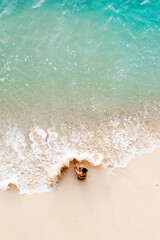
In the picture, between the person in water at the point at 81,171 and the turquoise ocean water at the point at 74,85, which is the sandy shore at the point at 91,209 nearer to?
the person in water at the point at 81,171

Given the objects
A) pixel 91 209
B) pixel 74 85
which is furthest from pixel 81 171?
pixel 74 85

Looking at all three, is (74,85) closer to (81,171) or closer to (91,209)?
(81,171)

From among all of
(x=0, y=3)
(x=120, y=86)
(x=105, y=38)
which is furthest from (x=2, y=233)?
(x=0, y=3)

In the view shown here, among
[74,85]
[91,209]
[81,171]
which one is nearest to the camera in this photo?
[91,209]

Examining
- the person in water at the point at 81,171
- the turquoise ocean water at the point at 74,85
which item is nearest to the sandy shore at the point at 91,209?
the person in water at the point at 81,171

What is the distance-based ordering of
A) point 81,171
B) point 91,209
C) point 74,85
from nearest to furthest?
1. point 91,209
2. point 81,171
3. point 74,85

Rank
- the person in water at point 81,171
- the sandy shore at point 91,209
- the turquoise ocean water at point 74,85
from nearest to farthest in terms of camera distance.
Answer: the sandy shore at point 91,209, the person in water at point 81,171, the turquoise ocean water at point 74,85
